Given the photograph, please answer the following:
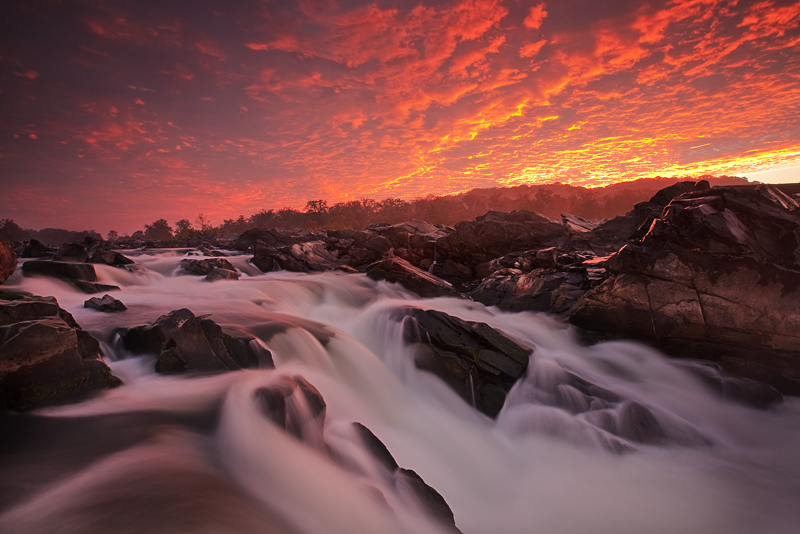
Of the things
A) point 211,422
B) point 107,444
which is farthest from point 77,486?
point 211,422

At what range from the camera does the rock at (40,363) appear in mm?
3957

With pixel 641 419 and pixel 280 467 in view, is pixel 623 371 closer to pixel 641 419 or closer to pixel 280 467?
pixel 641 419

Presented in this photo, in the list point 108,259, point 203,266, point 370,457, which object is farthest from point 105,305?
point 108,259

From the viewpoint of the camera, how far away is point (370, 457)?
4.73 metres

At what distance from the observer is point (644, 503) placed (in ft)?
16.6

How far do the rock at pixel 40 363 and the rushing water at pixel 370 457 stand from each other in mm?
262

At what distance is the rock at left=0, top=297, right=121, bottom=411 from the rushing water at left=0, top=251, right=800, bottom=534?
262mm

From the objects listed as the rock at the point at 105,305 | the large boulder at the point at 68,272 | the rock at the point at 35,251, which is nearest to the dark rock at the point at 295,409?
the rock at the point at 105,305

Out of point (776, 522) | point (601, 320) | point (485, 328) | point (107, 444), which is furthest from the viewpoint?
point (601, 320)

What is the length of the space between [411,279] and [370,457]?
10886mm

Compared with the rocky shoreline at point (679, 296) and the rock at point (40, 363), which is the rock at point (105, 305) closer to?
the rocky shoreline at point (679, 296)

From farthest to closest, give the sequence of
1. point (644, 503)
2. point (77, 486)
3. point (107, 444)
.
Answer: point (644, 503) → point (107, 444) → point (77, 486)

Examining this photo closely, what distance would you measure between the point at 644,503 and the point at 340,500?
4616 millimetres

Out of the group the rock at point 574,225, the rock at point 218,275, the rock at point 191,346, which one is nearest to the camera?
the rock at point 191,346
